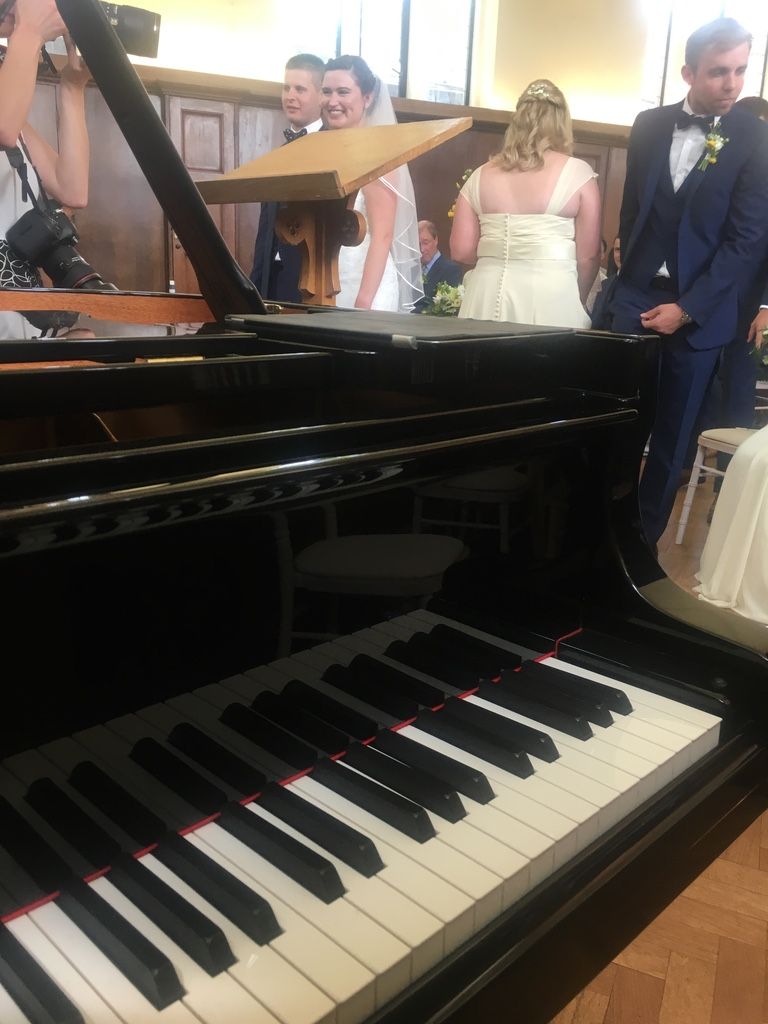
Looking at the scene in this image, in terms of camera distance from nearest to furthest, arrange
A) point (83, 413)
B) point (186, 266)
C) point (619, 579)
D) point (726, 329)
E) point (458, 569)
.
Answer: point (83, 413)
point (458, 569)
point (619, 579)
point (726, 329)
point (186, 266)

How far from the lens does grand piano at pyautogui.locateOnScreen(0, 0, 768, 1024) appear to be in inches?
26.9

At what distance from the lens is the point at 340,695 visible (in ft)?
3.15

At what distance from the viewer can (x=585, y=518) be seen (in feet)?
4.05

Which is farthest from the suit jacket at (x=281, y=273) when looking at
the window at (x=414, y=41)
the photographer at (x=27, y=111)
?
the window at (x=414, y=41)

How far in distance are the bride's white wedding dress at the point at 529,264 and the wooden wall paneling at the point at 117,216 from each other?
390 centimetres

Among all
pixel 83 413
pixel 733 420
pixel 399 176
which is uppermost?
pixel 399 176

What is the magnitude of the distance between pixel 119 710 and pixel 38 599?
0.15 m

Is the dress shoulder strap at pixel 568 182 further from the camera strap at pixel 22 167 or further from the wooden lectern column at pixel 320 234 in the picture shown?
the camera strap at pixel 22 167

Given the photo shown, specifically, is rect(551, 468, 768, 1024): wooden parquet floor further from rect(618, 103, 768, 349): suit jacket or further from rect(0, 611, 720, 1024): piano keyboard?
rect(618, 103, 768, 349): suit jacket

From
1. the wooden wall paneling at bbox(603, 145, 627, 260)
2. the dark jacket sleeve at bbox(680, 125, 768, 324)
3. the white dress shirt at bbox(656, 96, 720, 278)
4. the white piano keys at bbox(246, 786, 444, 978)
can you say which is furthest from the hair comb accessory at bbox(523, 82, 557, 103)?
the wooden wall paneling at bbox(603, 145, 627, 260)

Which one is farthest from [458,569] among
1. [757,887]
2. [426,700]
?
[757,887]

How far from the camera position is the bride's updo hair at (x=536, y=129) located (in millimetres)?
3652

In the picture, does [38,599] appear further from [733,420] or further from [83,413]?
[733,420]

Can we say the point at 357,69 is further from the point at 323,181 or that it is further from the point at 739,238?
the point at 323,181
